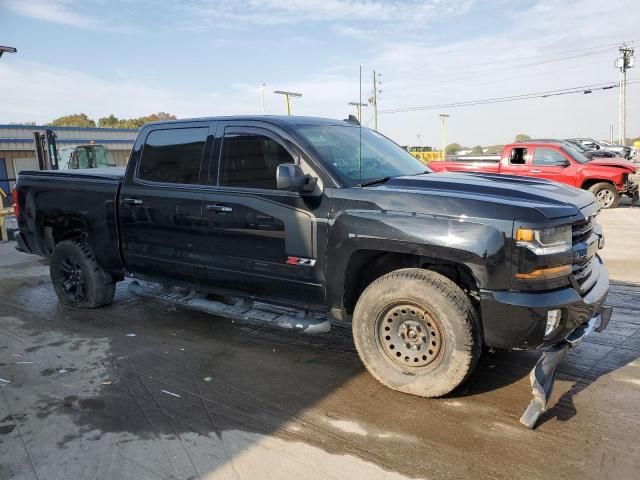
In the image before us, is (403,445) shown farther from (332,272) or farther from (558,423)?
(332,272)

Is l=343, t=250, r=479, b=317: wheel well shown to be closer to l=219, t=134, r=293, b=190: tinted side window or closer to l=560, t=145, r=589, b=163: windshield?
l=219, t=134, r=293, b=190: tinted side window

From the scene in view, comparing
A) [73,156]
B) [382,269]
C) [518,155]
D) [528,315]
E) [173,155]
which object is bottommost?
[528,315]

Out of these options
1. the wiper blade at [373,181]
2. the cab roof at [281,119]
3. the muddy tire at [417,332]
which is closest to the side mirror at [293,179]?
the wiper blade at [373,181]

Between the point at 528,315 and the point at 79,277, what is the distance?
471 cm

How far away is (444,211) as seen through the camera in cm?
333

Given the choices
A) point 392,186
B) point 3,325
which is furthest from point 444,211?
point 3,325

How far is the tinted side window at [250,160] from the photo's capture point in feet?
13.6

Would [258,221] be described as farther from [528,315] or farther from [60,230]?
[60,230]

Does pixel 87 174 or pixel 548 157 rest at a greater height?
pixel 87 174

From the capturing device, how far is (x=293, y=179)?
3.67m

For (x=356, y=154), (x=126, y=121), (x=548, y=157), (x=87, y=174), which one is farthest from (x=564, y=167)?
(x=126, y=121)

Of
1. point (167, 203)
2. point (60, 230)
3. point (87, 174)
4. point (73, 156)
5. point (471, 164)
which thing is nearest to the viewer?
point (167, 203)

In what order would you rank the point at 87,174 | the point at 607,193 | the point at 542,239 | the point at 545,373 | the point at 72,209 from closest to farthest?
the point at 542,239
the point at 545,373
the point at 72,209
the point at 87,174
the point at 607,193

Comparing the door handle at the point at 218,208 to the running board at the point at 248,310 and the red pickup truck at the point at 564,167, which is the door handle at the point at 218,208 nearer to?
the running board at the point at 248,310
